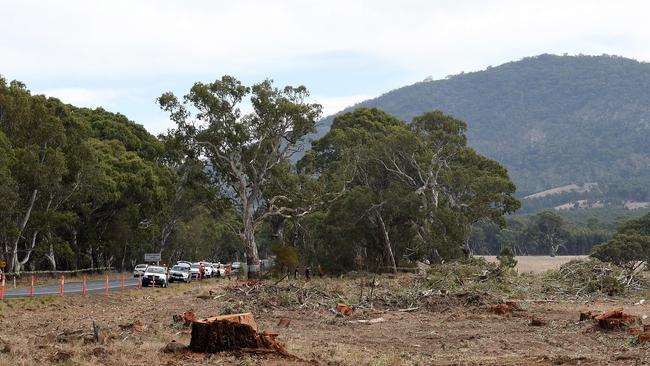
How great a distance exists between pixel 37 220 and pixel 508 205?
115ft

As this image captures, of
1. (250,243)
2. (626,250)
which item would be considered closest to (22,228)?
(250,243)

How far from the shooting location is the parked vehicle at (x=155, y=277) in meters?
42.8

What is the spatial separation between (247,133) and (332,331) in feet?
112

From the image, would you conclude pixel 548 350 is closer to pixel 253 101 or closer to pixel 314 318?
pixel 314 318

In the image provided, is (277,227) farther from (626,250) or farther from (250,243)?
(626,250)

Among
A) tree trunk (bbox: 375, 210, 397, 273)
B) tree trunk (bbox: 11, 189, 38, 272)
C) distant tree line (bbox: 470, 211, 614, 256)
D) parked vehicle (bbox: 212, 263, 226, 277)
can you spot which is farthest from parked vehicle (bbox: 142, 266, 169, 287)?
distant tree line (bbox: 470, 211, 614, 256)

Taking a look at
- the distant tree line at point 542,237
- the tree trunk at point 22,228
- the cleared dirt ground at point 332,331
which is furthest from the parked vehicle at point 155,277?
the distant tree line at point 542,237

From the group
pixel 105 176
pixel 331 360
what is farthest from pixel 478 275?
pixel 105 176

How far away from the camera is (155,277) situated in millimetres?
43156

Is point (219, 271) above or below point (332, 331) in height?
above

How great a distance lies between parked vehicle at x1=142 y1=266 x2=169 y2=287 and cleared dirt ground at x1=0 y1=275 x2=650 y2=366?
9304 millimetres

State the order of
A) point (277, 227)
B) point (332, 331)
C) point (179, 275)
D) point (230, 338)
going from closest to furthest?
point (230, 338), point (332, 331), point (179, 275), point (277, 227)

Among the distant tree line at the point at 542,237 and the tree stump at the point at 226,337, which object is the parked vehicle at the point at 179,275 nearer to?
the tree stump at the point at 226,337

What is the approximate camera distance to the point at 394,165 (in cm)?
5991
